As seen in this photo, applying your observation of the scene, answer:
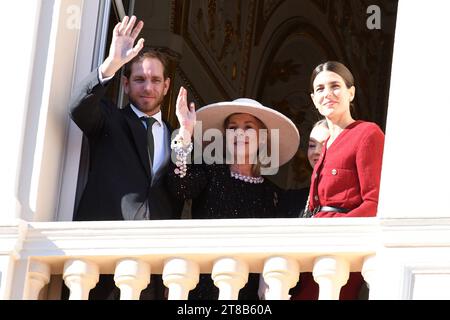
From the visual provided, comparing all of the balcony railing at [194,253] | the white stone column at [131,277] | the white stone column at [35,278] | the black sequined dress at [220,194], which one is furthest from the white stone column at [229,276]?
the white stone column at [35,278]

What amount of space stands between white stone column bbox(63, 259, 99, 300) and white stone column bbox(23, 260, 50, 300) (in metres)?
0.09

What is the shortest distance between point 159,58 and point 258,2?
5064 millimetres

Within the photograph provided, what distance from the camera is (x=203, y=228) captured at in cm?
676

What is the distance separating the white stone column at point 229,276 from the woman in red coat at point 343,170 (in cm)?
42

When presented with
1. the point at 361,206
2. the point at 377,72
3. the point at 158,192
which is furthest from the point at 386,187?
the point at 377,72

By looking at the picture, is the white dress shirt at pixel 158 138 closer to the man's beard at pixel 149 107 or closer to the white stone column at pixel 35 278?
the man's beard at pixel 149 107

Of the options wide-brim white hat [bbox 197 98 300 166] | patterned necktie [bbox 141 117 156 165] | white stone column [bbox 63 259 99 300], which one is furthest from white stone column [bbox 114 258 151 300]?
wide-brim white hat [bbox 197 98 300 166]

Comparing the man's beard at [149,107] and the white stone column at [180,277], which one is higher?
the man's beard at [149,107]

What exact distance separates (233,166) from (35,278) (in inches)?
43.9

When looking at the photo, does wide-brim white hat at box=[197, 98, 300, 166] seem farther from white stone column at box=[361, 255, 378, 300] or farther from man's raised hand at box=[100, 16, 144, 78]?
white stone column at box=[361, 255, 378, 300]

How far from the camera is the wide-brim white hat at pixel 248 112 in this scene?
7.61 meters

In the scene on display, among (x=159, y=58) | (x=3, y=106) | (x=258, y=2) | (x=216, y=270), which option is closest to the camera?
(x=216, y=270)
